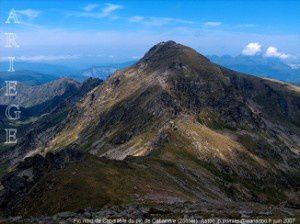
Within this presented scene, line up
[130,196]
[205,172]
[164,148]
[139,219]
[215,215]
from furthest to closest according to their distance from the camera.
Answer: [164,148]
[205,172]
[130,196]
[215,215]
[139,219]


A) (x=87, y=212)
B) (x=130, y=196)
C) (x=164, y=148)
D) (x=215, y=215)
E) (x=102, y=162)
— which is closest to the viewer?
(x=215, y=215)

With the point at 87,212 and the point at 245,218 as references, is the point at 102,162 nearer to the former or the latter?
the point at 87,212

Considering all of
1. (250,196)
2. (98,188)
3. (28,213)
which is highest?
(98,188)

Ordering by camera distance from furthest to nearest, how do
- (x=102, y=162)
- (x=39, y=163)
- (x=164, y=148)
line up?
(x=164, y=148), (x=39, y=163), (x=102, y=162)

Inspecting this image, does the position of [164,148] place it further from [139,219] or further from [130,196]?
[139,219]

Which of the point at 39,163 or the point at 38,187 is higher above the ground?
the point at 38,187

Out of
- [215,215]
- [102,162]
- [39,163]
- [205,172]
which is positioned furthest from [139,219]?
[205,172]

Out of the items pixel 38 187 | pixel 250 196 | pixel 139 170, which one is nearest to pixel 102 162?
pixel 139 170

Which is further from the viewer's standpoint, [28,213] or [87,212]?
[28,213]

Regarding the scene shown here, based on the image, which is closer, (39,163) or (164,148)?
(39,163)
